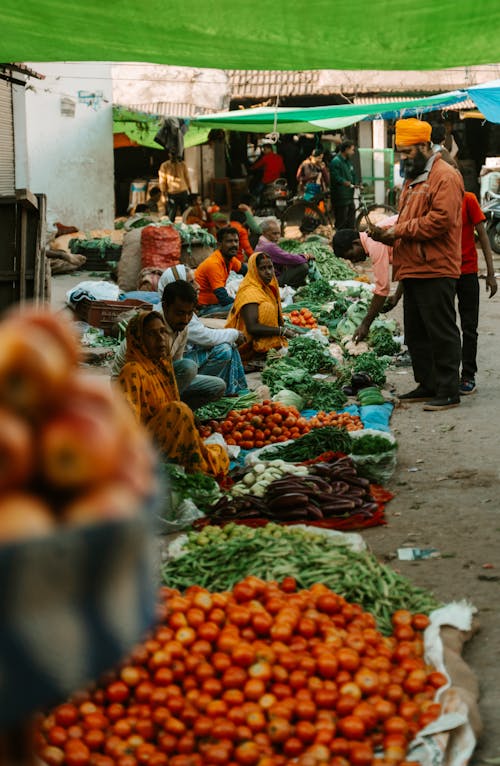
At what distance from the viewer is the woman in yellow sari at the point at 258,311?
28.0 ft

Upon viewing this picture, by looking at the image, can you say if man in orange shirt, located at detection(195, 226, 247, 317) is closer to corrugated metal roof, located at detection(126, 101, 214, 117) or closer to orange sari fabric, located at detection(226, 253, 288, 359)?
orange sari fabric, located at detection(226, 253, 288, 359)

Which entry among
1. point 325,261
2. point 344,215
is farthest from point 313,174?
point 325,261

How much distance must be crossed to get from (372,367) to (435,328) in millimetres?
1376

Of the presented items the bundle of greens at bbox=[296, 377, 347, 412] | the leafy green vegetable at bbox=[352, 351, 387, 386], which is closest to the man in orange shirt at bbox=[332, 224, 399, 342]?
the leafy green vegetable at bbox=[352, 351, 387, 386]

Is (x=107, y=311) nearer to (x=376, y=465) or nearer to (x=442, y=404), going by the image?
(x=442, y=404)

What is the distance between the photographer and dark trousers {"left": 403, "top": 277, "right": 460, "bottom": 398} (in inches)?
Result: 274

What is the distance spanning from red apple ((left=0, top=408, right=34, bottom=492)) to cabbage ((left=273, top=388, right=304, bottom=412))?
20.8ft

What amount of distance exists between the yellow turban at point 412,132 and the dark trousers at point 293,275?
617 centimetres

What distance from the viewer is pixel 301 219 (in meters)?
21.6

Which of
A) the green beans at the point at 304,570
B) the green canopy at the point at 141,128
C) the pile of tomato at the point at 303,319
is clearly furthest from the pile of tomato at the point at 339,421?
the green canopy at the point at 141,128

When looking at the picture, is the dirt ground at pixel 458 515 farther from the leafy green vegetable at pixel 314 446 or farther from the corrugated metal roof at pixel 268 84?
the corrugated metal roof at pixel 268 84

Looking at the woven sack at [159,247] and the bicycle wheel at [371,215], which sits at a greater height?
the bicycle wheel at [371,215]

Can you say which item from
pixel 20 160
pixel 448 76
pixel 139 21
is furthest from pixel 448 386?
pixel 448 76

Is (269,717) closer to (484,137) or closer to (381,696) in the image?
(381,696)
